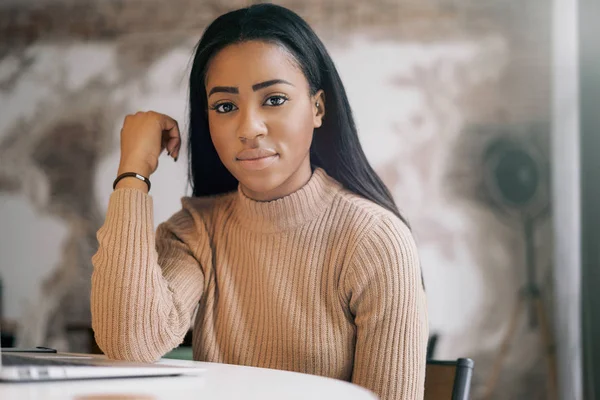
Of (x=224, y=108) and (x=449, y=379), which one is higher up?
(x=224, y=108)

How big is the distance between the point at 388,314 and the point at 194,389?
0.52m

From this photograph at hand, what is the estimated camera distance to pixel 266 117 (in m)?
1.48

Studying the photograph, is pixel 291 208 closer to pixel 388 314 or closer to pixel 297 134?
pixel 297 134

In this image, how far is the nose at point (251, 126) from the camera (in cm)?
147

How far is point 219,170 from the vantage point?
162cm

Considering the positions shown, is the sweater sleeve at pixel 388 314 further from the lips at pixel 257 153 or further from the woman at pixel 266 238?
the lips at pixel 257 153

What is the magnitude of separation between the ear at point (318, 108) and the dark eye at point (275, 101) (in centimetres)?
8

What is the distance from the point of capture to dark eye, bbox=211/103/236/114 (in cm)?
151

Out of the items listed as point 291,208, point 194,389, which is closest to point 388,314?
point 291,208

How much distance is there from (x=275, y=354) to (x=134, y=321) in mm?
276

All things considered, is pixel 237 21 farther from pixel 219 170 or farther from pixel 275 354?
pixel 275 354

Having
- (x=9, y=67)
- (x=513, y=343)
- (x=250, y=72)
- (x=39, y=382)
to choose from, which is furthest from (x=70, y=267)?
(x=39, y=382)

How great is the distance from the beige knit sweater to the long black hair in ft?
0.14

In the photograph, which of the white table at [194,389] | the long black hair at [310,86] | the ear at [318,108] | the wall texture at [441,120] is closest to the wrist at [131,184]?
the long black hair at [310,86]
